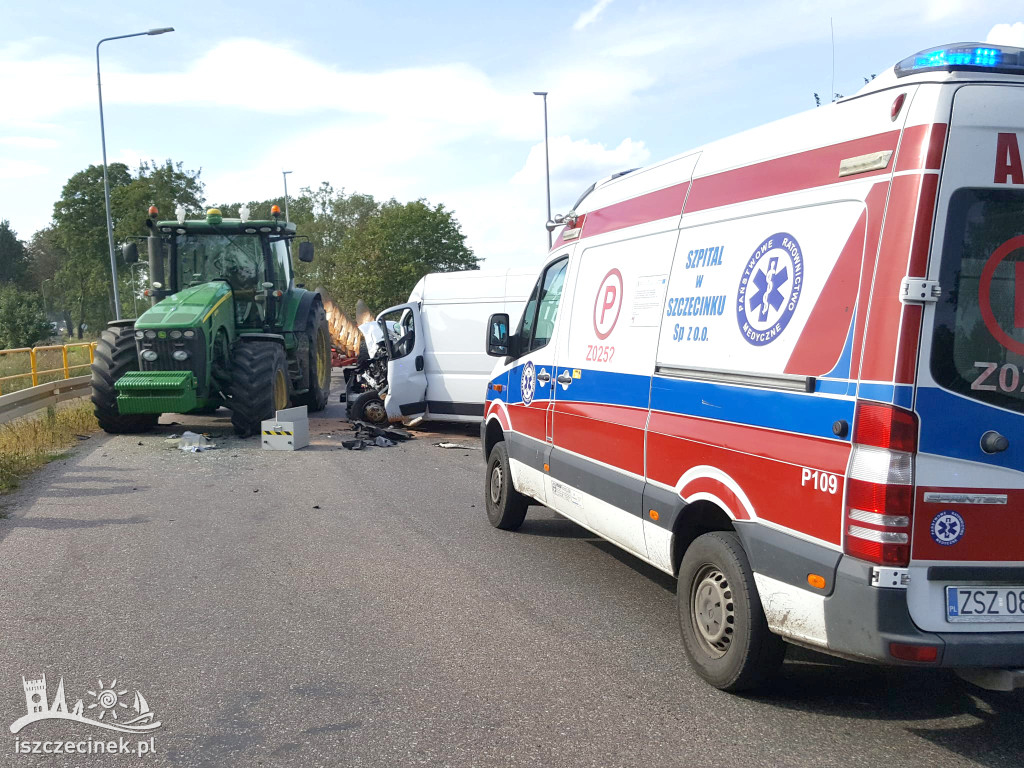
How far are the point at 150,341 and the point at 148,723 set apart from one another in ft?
30.7

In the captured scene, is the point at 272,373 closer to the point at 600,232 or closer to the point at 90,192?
the point at 600,232

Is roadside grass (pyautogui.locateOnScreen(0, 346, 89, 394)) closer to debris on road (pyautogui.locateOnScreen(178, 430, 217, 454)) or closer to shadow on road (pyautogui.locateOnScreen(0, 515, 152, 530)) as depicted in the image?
debris on road (pyautogui.locateOnScreen(178, 430, 217, 454))

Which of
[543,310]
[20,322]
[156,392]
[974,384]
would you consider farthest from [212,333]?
[20,322]

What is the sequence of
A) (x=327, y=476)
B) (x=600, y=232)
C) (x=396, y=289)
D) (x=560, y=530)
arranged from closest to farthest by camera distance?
(x=600, y=232) < (x=560, y=530) < (x=327, y=476) < (x=396, y=289)

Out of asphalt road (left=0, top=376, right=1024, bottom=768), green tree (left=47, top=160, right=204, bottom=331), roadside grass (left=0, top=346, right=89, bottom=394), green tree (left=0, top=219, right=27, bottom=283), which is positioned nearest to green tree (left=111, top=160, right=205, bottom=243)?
green tree (left=47, top=160, right=204, bottom=331)

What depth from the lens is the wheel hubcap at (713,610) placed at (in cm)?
422

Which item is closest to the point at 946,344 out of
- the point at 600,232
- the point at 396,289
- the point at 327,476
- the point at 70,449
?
the point at 600,232

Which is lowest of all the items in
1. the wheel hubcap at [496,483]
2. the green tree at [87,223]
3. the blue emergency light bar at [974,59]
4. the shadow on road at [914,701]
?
the shadow on road at [914,701]

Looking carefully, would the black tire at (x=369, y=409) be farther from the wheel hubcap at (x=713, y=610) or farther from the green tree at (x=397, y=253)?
the green tree at (x=397, y=253)

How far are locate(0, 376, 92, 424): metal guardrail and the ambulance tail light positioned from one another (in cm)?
1230

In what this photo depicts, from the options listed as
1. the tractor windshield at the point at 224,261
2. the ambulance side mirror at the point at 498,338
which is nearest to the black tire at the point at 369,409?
the tractor windshield at the point at 224,261

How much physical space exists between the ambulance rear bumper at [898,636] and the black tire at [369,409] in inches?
444

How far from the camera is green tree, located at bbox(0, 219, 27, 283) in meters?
71.2

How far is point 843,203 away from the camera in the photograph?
11.9ft
